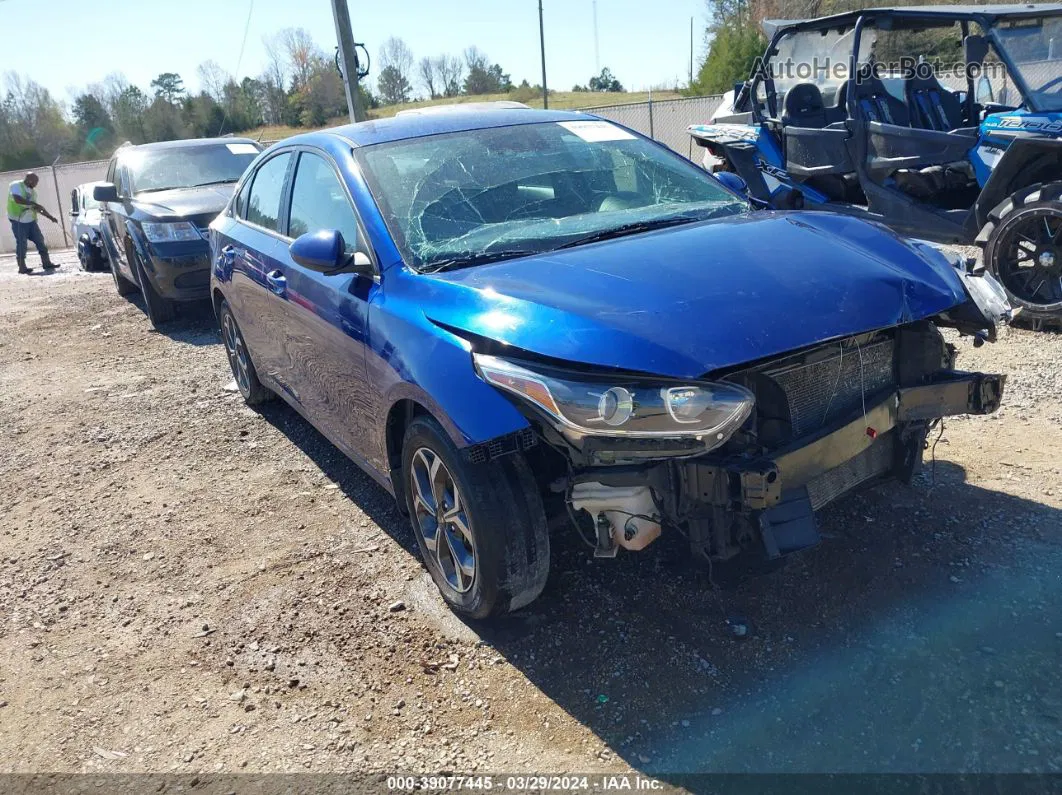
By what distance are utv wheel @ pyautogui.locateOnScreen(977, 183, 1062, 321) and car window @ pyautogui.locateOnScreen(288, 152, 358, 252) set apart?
457cm

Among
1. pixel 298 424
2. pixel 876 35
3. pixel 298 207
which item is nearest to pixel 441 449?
pixel 298 207

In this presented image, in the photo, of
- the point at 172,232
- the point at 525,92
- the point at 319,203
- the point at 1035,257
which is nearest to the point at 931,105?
the point at 1035,257

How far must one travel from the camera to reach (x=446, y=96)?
204ft

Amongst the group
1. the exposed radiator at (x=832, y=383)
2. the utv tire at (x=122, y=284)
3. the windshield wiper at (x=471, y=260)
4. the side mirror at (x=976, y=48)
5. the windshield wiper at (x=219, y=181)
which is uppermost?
the side mirror at (x=976, y=48)

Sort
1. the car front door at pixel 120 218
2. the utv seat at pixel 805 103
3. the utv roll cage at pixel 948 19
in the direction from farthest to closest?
the car front door at pixel 120 218, the utv seat at pixel 805 103, the utv roll cage at pixel 948 19

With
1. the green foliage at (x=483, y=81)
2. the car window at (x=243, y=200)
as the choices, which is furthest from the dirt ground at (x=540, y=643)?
the green foliage at (x=483, y=81)

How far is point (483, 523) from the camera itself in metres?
2.75

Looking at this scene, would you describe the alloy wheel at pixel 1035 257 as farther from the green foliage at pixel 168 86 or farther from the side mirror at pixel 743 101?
the green foliage at pixel 168 86

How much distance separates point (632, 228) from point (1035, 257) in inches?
151

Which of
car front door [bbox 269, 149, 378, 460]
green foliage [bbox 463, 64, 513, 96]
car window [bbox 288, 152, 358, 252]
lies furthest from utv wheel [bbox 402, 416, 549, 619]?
green foliage [bbox 463, 64, 513, 96]

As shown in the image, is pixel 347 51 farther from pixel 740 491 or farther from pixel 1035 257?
pixel 740 491

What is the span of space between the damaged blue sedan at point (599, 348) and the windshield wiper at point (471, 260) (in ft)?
0.04

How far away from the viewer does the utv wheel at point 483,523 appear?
9.05 feet

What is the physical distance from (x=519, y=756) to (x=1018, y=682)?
4.96 feet
